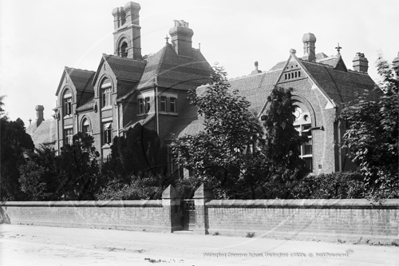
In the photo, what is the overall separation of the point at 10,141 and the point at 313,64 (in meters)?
20.8

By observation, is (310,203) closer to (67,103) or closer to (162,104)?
(162,104)

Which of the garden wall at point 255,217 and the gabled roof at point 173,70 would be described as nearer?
the garden wall at point 255,217

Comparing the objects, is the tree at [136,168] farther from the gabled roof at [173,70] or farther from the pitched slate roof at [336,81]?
the pitched slate roof at [336,81]

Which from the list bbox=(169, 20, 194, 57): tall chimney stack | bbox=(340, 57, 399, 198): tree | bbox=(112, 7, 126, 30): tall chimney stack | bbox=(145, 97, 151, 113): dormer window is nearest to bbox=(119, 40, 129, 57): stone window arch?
bbox=(112, 7, 126, 30): tall chimney stack

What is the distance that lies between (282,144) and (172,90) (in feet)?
68.0

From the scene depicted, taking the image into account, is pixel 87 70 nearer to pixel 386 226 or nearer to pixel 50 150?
pixel 50 150

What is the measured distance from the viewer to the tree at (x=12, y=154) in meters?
34.9

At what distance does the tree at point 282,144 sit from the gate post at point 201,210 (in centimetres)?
288

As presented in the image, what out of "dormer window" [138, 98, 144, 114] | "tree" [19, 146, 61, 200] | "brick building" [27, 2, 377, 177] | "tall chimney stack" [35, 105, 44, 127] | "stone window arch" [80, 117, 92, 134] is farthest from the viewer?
"tall chimney stack" [35, 105, 44, 127]

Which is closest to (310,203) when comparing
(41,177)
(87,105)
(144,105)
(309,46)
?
(41,177)

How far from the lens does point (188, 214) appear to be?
22406 millimetres

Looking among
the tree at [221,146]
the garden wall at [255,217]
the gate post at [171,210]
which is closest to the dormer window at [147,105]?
the garden wall at [255,217]

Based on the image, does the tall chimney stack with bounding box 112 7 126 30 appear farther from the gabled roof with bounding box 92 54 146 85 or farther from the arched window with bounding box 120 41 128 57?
the gabled roof with bounding box 92 54 146 85

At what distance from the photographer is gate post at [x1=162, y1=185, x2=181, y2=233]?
73.4 feet
